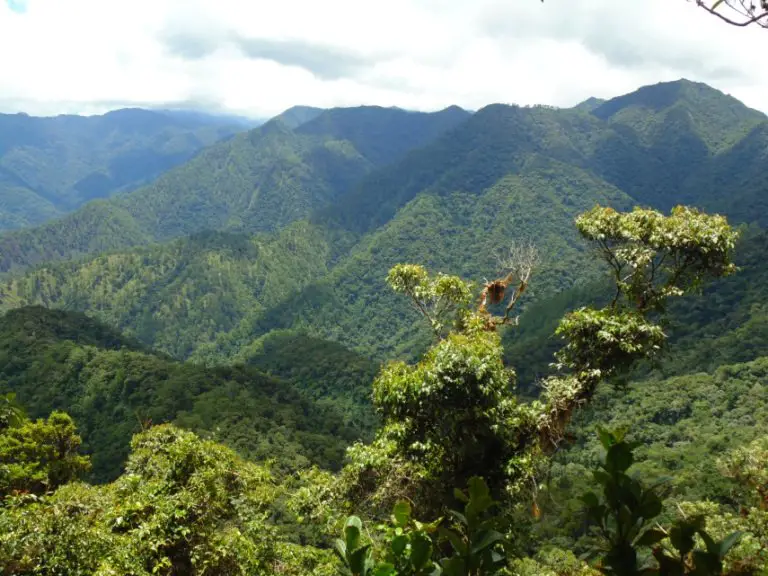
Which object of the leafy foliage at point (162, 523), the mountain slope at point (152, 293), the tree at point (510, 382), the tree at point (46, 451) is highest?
the tree at point (510, 382)

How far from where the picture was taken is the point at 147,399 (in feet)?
243

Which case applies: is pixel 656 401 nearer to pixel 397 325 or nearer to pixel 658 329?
pixel 658 329

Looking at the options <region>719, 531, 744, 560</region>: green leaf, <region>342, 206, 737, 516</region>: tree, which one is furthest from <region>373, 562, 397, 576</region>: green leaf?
<region>342, 206, 737, 516</region>: tree

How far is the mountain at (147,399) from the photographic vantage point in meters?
65.3

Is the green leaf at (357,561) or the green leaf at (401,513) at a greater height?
the green leaf at (401,513)

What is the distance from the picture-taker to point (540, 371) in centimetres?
9581

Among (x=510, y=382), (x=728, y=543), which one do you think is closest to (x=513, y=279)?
(x=510, y=382)

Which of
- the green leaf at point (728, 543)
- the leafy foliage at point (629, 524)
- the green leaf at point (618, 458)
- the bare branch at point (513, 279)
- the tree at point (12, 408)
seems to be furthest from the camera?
the bare branch at point (513, 279)

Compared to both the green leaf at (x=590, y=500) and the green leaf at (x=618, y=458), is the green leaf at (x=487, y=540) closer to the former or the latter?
the green leaf at (x=590, y=500)

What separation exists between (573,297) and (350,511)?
12462cm

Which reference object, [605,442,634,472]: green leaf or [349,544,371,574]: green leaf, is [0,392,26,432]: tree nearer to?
[349,544,371,574]: green leaf

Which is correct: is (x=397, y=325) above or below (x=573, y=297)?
below

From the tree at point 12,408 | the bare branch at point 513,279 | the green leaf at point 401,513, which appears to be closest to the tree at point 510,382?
the bare branch at point 513,279

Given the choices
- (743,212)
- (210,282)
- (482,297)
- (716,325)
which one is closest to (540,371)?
(716,325)
